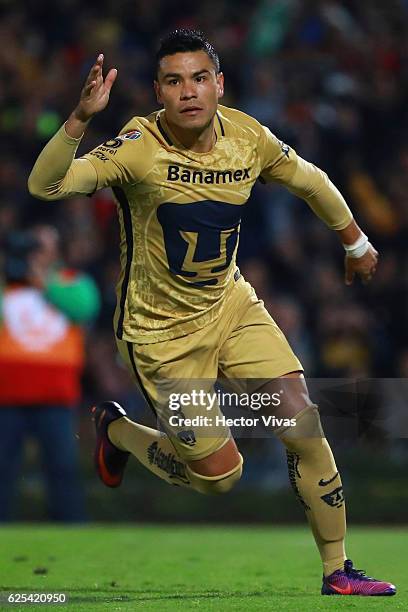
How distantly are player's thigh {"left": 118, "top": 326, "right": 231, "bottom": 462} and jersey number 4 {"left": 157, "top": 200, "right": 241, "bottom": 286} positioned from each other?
31 cm

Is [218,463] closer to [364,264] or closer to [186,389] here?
[186,389]

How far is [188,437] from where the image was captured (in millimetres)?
6668

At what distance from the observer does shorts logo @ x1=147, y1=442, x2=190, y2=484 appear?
22.9 ft

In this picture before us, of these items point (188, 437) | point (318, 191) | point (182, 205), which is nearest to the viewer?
point (182, 205)

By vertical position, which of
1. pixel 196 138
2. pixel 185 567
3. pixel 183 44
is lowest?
pixel 185 567

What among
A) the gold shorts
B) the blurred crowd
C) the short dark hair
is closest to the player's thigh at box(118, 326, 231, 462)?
the gold shorts

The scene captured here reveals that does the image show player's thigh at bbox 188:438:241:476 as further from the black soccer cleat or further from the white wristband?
the white wristband

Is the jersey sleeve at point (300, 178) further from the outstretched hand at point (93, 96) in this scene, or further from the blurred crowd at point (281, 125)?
the blurred crowd at point (281, 125)

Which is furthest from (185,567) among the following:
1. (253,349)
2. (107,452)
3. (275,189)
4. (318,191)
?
(275,189)

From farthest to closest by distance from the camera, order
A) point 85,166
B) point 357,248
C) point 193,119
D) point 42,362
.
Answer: point 42,362, point 357,248, point 193,119, point 85,166

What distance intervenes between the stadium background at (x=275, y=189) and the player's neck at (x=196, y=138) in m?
5.09

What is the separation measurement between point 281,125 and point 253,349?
706 centimetres

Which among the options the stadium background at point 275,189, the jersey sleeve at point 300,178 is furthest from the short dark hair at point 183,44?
the stadium background at point 275,189

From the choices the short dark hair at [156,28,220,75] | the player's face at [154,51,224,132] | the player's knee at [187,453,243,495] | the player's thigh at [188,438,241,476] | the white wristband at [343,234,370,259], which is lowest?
the player's knee at [187,453,243,495]
